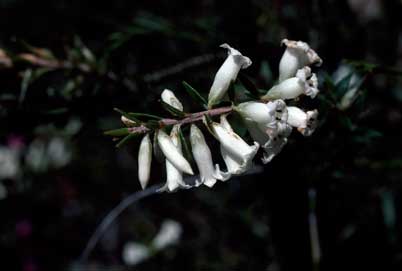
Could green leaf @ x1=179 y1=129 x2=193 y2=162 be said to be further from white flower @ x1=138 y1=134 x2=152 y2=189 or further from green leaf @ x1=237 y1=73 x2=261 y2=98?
green leaf @ x1=237 y1=73 x2=261 y2=98

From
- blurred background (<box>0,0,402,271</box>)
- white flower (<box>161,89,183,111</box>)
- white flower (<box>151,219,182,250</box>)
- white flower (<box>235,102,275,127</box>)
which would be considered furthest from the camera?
white flower (<box>151,219,182,250</box>)

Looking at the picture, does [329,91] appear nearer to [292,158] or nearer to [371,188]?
[292,158]

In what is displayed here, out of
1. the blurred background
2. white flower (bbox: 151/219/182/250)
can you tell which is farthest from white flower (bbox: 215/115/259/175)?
white flower (bbox: 151/219/182/250)

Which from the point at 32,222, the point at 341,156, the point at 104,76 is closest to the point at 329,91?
the point at 341,156

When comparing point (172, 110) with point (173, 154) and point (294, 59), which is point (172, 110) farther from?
point (294, 59)

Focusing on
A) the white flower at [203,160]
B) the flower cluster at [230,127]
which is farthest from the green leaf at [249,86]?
the white flower at [203,160]

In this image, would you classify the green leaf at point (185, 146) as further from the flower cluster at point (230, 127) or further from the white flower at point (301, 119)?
the white flower at point (301, 119)
